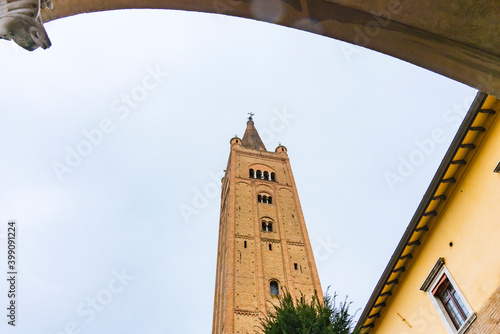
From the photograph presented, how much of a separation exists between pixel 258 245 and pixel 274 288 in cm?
366

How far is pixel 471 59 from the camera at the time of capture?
7.89ft

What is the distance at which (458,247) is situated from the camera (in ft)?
29.0

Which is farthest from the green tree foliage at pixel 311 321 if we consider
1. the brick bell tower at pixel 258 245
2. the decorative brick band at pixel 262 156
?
the decorative brick band at pixel 262 156

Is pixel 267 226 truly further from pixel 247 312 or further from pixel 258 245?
pixel 247 312

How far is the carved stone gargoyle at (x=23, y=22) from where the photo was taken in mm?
1913

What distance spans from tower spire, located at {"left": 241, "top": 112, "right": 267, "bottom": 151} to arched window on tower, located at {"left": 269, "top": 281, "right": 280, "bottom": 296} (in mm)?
16788

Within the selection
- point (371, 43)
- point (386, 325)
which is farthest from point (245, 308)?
point (371, 43)

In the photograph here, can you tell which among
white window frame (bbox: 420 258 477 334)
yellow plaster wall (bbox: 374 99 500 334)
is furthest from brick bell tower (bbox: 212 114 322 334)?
white window frame (bbox: 420 258 477 334)

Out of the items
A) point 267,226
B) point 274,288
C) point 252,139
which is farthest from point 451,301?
point 252,139

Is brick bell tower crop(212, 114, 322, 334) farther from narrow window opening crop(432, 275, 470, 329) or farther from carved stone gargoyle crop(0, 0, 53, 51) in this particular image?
carved stone gargoyle crop(0, 0, 53, 51)

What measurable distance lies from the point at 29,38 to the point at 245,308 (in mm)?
A: 26275

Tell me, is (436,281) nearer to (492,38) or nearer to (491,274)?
(491,274)

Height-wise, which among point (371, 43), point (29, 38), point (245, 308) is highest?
point (245, 308)

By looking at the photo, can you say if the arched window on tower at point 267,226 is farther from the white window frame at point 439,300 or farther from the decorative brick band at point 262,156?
the white window frame at point 439,300
